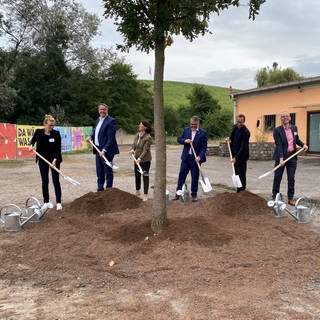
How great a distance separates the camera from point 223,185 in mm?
12516

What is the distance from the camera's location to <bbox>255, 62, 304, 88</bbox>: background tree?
5350cm

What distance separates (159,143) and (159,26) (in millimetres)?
1498

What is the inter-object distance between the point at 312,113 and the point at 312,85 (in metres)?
1.40

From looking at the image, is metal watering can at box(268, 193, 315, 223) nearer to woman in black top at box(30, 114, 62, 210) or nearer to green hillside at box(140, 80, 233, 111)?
woman in black top at box(30, 114, 62, 210)

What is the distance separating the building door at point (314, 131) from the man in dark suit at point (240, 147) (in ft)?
49.0

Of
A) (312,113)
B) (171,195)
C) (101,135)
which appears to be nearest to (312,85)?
(312,113)

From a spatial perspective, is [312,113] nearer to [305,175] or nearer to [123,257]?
[305,175]

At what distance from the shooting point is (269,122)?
2578 cm

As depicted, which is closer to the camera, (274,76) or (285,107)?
(285,107)

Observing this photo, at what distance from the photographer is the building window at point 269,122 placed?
25.3 meters

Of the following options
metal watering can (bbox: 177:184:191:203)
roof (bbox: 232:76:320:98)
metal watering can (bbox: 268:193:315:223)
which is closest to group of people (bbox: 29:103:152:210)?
metal watering can (bbox: 177:184:191:203)

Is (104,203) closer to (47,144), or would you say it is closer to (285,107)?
(47,144)

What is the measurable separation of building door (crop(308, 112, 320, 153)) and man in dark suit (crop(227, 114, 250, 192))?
14.9 meters

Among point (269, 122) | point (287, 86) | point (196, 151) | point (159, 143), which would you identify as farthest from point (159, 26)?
point (269, 122)
